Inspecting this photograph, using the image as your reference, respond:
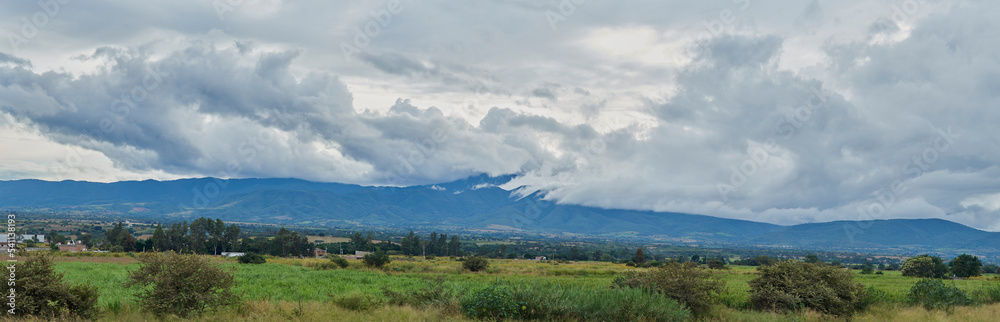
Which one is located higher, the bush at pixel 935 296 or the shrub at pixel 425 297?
the shrub at pixel 425 297

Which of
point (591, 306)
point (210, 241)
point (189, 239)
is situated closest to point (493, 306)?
point (591, 306)

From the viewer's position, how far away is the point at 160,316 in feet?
48.5

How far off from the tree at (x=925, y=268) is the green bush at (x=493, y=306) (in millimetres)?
71236

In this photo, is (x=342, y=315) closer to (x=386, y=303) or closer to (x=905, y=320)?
(x=386, y=303)

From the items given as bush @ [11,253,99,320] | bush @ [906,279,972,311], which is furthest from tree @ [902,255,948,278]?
bush @ [11,253,99,320]

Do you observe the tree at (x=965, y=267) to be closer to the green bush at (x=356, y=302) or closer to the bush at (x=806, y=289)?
the bush at (x=806, y=289)

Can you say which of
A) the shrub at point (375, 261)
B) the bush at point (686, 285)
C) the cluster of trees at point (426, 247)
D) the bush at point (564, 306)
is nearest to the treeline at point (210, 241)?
the cluster of trees at point (426, 247)

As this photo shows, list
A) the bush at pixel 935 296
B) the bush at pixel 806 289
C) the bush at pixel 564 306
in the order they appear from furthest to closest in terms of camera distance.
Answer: the bush at pixel 935 296 → the bush at pixel 806 289 → the bush at pixel 564 306

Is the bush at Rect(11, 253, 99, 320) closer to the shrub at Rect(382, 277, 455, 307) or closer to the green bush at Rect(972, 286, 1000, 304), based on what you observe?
the shrub at Rect(382, 277, 455, 307)

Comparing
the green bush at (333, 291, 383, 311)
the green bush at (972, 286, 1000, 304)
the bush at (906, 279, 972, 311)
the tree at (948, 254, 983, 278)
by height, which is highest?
the green bush at (333, 291, 383, 311)

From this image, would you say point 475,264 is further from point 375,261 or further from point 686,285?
point 686,285

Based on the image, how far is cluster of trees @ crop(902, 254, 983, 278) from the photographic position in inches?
2613

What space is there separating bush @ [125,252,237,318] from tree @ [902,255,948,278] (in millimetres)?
78801

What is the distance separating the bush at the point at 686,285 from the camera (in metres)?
19.8
